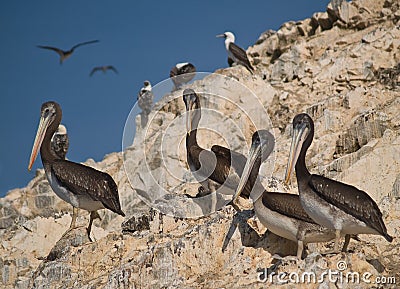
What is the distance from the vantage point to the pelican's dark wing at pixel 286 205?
10.5 m

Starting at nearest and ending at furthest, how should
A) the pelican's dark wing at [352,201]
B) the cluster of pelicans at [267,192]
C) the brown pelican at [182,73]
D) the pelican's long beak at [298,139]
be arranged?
the pelican's dark wing at [352,201] → the cluster of pelicans at [267,192] → the pelican's long beak at [298,139] → the brown pelican at [182,73]

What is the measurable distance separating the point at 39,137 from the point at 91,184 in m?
2.20

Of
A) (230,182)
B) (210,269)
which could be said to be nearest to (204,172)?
(230,182)

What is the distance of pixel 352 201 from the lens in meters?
9.98

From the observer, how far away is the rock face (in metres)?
10.8

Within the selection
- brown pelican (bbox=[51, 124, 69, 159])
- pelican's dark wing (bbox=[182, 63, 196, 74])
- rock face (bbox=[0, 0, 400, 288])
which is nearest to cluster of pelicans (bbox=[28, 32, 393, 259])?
rock face (bbox=[0, 0, 400, 288])

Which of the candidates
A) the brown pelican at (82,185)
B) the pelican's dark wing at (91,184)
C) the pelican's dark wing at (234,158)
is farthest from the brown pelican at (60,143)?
the pelican's dark wing at (234,158)

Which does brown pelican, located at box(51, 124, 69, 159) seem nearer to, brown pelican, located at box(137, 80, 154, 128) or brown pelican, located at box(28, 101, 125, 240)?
brown pelican, located at box(28, 101, 125, 240)

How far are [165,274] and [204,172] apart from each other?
4.16 m

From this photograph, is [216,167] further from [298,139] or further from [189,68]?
[189,68]

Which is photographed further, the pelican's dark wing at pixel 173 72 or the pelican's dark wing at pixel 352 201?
the pelican's dark wing at pixel 173 72

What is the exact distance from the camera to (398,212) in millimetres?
11992

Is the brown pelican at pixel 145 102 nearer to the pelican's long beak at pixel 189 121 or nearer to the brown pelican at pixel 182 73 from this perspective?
the brown pelican at pixel 182 73

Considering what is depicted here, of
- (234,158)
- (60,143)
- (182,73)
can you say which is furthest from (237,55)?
(234,158)
